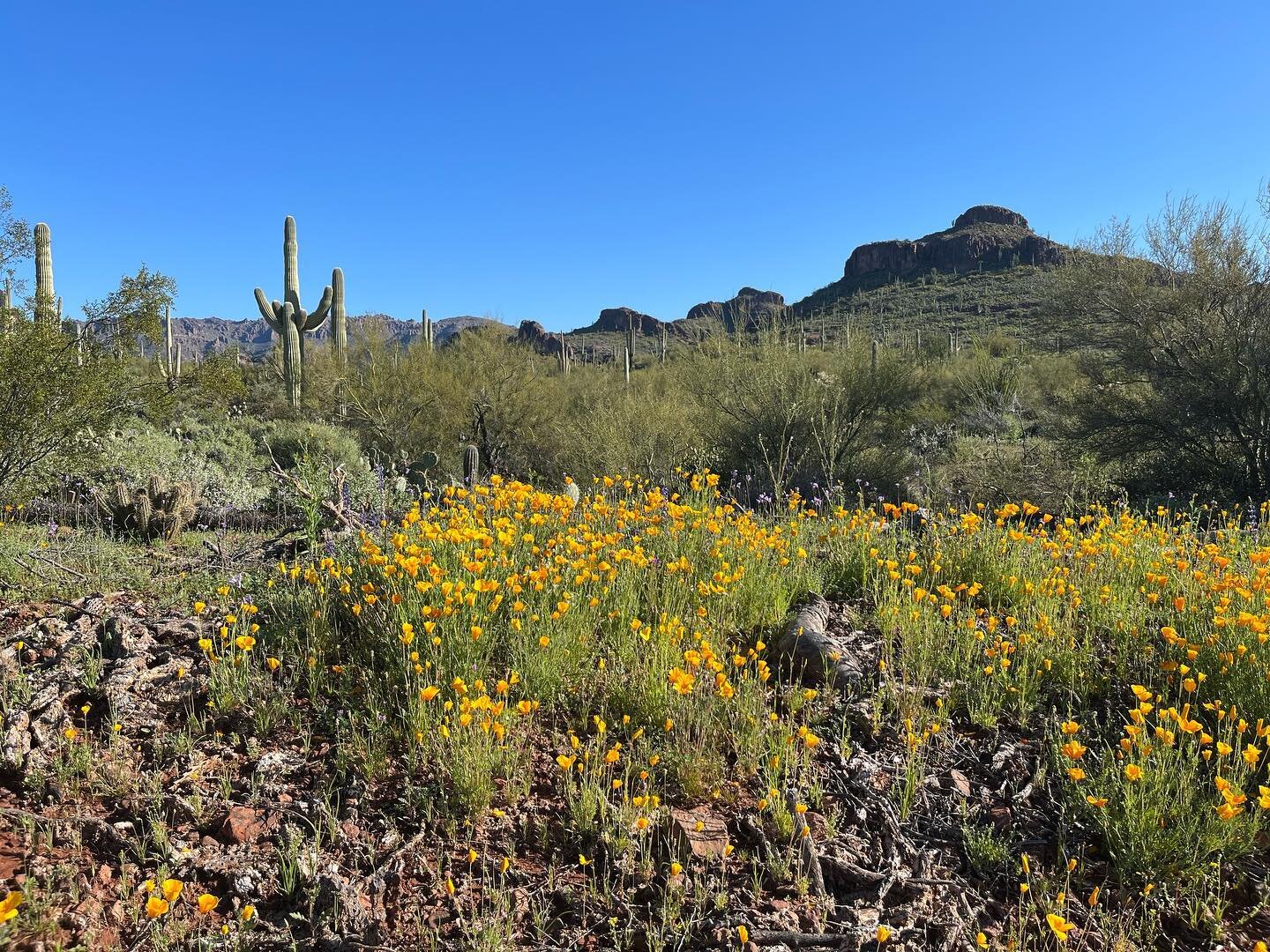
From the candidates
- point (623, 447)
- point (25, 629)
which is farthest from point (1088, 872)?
point (623, 447)

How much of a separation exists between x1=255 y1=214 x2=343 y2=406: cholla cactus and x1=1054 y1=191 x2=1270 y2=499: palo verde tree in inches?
719

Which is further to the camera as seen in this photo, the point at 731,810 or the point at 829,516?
the point at 829,516

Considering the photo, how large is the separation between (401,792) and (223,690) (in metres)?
0.87

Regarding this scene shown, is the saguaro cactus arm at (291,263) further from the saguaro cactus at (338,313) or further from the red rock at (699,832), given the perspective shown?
the red rock at (699,832)

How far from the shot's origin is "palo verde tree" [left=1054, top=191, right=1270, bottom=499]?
10406mm

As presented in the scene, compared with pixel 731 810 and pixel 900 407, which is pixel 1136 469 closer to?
pixel 900 407

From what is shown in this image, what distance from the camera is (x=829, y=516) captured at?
521 centimetres

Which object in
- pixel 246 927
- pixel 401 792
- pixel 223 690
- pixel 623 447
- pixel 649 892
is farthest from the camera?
pixel 623 447

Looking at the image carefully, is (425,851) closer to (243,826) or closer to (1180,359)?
(243,826)

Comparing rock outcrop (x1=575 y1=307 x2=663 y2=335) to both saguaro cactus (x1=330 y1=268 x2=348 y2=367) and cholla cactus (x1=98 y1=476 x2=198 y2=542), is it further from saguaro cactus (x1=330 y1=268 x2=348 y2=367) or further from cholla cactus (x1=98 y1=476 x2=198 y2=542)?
cholla cactus (x1=98 y1=476 x2=198 y2=542)

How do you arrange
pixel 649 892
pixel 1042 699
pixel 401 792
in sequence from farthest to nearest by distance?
pixel 1042 699 < pixel 401 792 < pixel 649 892

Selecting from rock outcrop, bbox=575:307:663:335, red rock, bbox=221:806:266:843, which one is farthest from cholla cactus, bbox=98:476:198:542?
rock outcrop, bbox=575:307:663:335

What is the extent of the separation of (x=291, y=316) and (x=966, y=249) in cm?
5914

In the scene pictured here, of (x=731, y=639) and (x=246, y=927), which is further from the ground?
(x=731, y=639)
